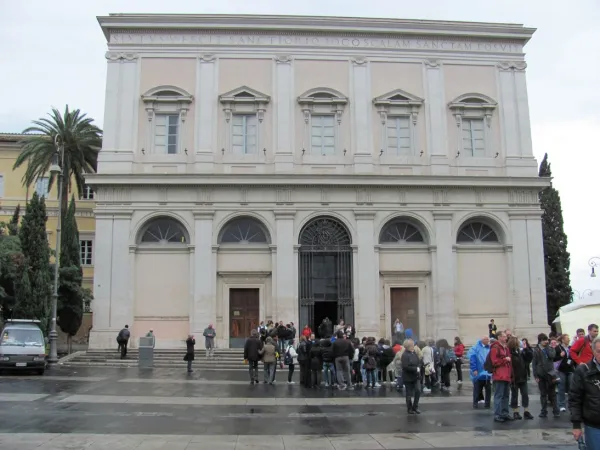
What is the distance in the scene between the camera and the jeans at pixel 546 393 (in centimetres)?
1376

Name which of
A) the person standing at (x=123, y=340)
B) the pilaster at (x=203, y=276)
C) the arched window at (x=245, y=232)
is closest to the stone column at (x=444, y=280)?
the arched window at (x=245, y=232)

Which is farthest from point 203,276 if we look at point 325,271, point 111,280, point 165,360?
point 325,271

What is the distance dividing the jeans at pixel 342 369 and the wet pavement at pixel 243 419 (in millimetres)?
633

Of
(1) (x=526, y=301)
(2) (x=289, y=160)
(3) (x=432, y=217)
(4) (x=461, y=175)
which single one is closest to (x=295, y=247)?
(2) (x=289, y=160)

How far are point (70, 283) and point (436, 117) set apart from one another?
21475mm

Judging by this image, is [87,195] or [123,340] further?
[87,195]

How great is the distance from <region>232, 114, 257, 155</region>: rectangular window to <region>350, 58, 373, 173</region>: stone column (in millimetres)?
5328

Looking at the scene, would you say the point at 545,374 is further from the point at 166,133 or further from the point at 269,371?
the point at 166,133

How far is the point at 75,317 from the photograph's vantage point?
33.6 m

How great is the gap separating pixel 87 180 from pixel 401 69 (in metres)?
17.8

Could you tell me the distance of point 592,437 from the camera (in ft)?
22.1

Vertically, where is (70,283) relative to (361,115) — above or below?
below

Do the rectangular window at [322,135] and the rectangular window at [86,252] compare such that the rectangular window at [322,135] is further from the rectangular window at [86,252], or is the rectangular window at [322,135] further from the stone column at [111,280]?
the rectangular window at [86,252]

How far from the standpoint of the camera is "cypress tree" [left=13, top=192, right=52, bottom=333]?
2856 centimetres
